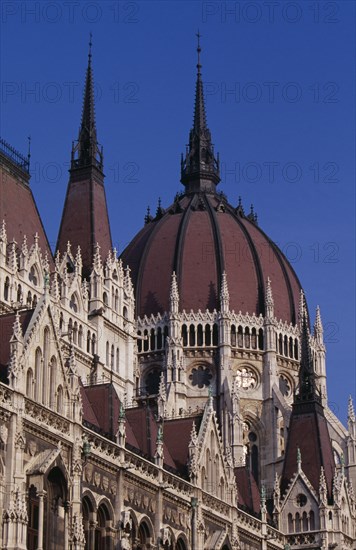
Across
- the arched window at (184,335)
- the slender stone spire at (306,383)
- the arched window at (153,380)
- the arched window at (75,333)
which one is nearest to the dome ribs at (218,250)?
the arched window at (184,335)

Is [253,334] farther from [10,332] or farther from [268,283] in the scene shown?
[10,332]

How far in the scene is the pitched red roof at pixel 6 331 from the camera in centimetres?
5111

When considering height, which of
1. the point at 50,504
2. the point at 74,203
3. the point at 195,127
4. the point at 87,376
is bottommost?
the point at 50,504

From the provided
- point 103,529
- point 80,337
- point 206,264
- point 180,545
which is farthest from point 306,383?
point 103,529

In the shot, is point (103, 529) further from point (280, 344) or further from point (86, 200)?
point (280, 344)

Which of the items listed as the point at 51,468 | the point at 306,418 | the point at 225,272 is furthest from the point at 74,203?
the point at 51,468

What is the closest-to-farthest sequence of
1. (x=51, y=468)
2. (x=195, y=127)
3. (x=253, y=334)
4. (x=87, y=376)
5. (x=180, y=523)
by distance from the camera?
(x=51, y=468), (x=180, y=523), (x=87, y=376), (x=253, y=334), (x=195, y=127)

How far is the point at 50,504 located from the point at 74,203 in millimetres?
36950

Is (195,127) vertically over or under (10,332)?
over

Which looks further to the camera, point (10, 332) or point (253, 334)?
point (253, 334)

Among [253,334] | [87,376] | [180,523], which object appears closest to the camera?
[180,523]

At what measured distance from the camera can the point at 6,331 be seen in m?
52.7

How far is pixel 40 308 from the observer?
175ft

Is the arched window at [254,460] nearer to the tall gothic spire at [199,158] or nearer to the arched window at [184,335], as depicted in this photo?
the arched window at [184,335]
